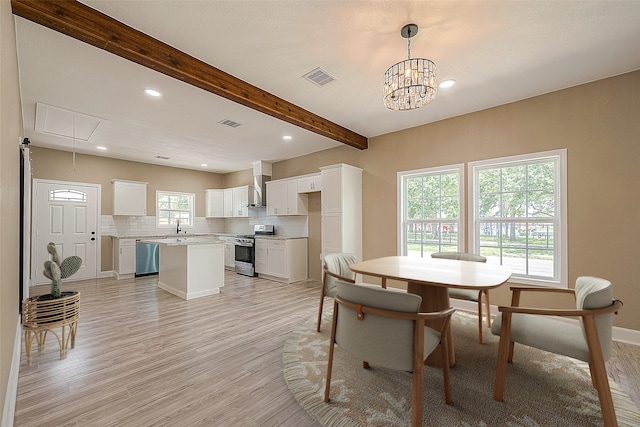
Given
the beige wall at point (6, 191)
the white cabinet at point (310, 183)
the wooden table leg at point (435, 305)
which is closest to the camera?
the beige wall at point (6, 191)

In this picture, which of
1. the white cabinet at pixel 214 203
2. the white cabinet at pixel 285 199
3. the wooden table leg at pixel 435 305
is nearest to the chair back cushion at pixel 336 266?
the wooden table leg at pixel 435 305

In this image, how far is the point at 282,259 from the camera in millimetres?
5504

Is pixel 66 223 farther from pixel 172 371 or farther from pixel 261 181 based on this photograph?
pixel 172 371

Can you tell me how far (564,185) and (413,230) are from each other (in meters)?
1.93

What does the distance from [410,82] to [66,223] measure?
6.98m

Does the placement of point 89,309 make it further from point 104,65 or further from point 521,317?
point 521,317

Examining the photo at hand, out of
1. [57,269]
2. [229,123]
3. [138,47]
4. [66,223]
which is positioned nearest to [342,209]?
[229,123]

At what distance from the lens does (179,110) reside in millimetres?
3559

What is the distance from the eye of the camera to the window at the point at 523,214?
317 cm

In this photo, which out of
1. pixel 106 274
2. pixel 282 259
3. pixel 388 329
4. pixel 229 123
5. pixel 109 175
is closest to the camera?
pixel 388 329

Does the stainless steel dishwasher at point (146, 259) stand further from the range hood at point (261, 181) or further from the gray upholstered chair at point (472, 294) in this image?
the gray upholstered chair at point (472, 294)

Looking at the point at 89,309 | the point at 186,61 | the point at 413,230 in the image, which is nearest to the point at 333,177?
the point at 413,230

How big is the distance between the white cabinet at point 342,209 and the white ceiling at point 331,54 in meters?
1.07

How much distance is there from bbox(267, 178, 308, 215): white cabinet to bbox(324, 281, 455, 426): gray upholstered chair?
13.6 feet
